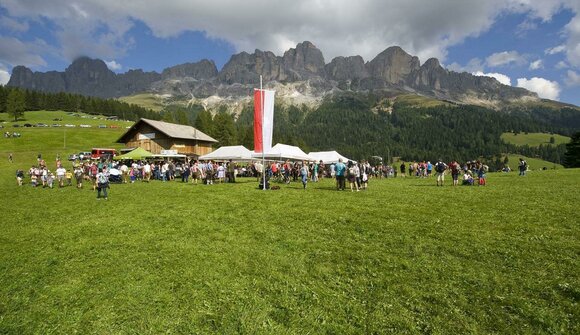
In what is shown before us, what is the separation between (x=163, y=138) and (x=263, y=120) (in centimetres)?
4697

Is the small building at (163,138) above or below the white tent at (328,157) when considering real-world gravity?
above

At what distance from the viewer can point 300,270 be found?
30.8 ft

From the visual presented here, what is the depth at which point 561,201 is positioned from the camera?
16.0 metres

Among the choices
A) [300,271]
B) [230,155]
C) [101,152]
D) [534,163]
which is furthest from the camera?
[534,163]

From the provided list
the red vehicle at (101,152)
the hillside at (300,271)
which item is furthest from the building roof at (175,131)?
the hillside at (300,271)

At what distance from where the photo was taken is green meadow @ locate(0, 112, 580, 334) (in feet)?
23.0

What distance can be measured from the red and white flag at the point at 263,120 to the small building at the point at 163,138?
4231cm

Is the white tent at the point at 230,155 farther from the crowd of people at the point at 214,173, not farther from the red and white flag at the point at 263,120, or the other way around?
the red and white flag at the point at 263,120

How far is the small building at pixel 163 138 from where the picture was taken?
62625 millimetres

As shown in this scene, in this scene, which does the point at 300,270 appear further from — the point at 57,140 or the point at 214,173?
the point at 57,140

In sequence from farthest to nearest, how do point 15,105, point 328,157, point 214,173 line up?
point 15,105 < point 328,157 < point 214,173

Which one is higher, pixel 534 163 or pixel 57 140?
pixel 57 140

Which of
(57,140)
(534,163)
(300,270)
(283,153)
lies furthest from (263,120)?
(534,163)

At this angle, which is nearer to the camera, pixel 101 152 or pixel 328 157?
pixel 328 157
